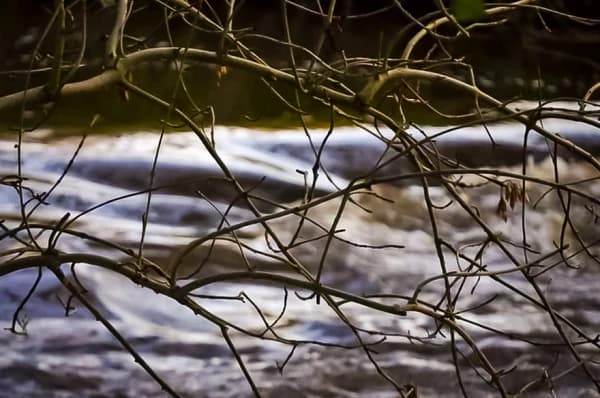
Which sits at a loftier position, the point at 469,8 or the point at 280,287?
the point at 469,8

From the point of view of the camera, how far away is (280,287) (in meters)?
2.11

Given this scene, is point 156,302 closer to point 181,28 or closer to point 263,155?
point 263,155

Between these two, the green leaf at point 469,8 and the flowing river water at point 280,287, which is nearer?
the green leaf at point 469,8

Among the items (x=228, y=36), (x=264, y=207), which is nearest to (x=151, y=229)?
(x=264, y=207)

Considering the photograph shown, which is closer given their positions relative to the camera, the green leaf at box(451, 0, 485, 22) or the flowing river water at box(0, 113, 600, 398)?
the green leaf at box(451, 0, 485, 22)

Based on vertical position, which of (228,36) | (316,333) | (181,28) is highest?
(228,36)

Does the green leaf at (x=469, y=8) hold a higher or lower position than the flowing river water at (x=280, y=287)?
higher

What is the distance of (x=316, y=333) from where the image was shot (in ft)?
6.39

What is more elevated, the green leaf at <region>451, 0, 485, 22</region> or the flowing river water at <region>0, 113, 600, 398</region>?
the green leaf at <region>451, 0, 485, 22</region>

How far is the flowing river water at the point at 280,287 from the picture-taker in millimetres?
1747

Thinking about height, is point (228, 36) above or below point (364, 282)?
above

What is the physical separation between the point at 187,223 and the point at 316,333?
1.97 feet

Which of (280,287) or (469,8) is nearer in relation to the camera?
(469,8)

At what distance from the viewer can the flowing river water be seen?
175cm
